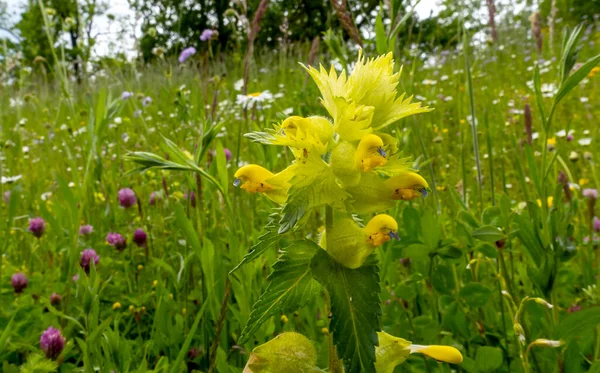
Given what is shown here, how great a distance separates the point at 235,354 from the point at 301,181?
84cm

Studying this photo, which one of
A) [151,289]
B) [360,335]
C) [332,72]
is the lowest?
[151,289]

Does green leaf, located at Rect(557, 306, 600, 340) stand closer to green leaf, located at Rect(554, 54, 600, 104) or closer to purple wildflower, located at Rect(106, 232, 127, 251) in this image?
green leaf, located at Rect(554, 54, 600, 104)

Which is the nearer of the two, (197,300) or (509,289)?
(509,289)

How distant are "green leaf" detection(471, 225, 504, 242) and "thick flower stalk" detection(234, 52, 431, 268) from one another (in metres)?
0.39


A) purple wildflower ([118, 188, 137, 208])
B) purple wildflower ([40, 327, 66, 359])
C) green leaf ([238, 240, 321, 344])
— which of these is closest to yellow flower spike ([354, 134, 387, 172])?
green leaf ([238, 240, 321, 344])

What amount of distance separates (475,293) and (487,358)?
0.20 m

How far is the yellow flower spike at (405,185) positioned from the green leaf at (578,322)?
1.53 feet

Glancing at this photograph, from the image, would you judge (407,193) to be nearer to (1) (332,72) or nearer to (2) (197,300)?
(1) (332,72)

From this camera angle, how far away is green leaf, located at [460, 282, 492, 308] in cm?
109

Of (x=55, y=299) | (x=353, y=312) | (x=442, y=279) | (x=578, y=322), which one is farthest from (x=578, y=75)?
(x=55, y=299)

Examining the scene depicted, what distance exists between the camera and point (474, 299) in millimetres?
1102

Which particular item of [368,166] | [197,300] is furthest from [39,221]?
[368,166]

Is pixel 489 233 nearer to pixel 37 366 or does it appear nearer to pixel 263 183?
pixel 263 183

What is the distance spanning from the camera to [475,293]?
110 centimetres
